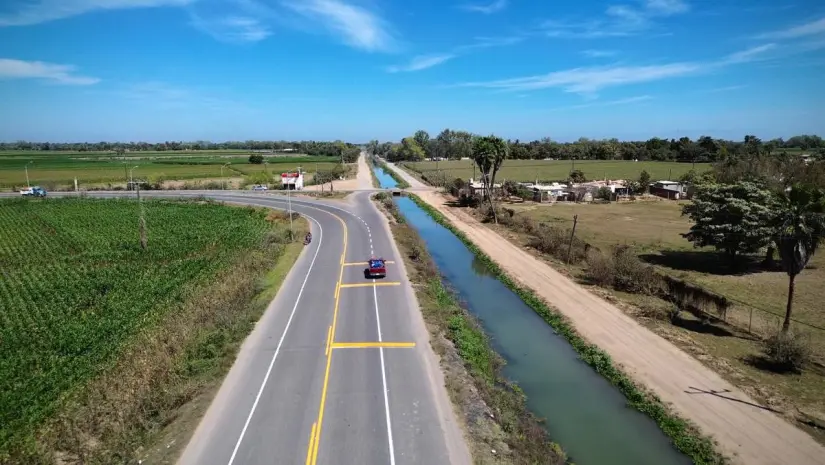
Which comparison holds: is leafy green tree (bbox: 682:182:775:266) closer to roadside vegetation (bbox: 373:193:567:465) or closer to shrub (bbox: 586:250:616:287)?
shrub (bbox: 586:250:616:287)

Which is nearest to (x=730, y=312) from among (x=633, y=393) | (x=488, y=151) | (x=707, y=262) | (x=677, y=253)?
(x=633, y=393)

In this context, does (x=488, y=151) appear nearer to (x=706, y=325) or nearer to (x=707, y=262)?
(x=707, y=262)

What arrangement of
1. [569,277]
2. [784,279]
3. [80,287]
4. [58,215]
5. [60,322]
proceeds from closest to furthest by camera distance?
[60,322], [80,287], [784,279], [569,277], [58,215]


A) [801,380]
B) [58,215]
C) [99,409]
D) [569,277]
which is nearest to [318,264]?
[569,277]

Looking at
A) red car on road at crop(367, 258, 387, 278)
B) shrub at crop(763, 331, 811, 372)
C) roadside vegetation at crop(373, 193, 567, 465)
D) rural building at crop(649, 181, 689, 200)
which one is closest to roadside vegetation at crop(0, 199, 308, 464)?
red car on road at crop(367, 258, 387, 278)

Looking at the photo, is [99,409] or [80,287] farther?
[80,287]

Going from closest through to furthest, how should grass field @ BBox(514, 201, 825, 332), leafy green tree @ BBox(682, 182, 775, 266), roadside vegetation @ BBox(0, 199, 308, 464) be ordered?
1. roadside vegetation @ BBox(0, 199, 308, 464)
2. grass field @ BBox(514, 201, 825, 332)
3. leafy green tree @ BBox(682, 182, 775, 266)

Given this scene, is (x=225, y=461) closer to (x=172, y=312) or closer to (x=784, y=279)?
(x=172, y=312)
